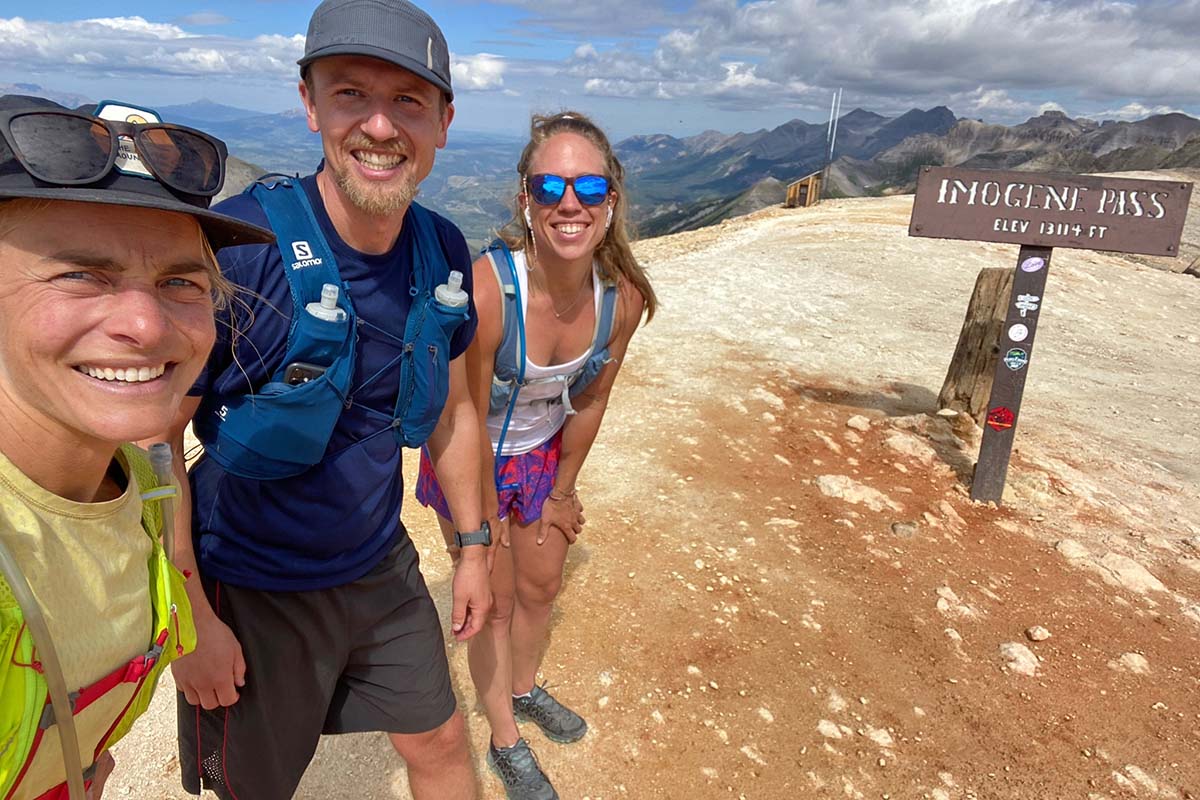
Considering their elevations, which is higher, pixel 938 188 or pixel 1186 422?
pixel 938 188

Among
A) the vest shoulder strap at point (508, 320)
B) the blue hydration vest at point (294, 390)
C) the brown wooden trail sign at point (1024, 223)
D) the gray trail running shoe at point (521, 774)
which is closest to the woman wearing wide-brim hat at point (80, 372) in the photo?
the blue hydration vest at point (294, 390)

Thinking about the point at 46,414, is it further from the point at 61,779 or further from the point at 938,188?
the point at 938,188

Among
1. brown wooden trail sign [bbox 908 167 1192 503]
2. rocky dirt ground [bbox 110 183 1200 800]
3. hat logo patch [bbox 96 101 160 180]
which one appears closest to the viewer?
hat logo patch [bbox 96 101 160 180]

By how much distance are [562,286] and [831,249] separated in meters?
13.6

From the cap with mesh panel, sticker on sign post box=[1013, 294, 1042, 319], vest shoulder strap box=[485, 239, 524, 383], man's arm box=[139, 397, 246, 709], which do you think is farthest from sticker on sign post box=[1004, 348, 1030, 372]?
man's arm box=[139, 397, 246, 709]

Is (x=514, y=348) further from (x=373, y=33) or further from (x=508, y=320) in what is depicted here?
(x=373, y=33)

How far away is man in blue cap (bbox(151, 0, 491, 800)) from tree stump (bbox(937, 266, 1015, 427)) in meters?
6.38

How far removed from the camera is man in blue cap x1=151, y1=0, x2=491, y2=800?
189 centimetres

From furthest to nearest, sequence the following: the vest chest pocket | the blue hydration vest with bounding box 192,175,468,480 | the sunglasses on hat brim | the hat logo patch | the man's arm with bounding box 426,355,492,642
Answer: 1. the man's arm with bounding box 426,355,492,642
2. the vest chest pocket
3. the blue hydration vest with bounding box 192,175,468,480
4. the hat logo patch
5. the sunglasses on hat brim

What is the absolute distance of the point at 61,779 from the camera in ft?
4.23

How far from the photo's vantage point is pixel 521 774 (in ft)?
10.2

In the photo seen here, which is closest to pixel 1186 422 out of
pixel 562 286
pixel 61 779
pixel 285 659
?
pixel 562 286

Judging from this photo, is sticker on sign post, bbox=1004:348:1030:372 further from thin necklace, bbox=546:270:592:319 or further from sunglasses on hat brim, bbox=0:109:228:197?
sunglasses on hat brim, bbox=0:109:228:197

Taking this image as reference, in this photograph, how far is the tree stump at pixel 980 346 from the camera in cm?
718
